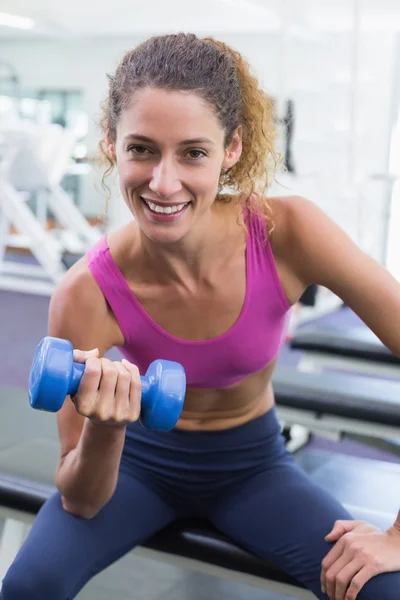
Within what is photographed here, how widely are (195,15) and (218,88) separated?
5589 mm

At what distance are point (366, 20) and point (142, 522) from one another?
526 cm

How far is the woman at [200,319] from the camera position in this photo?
38.1 inches

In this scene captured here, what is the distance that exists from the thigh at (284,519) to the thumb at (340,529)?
2 cm

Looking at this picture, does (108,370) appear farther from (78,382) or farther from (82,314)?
(82,314)

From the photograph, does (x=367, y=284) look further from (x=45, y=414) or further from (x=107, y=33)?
(x=107, y=33)

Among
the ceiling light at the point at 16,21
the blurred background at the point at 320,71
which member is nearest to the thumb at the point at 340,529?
the blurred background at the point at 320,71

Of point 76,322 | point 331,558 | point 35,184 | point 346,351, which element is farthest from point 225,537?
point 35,184

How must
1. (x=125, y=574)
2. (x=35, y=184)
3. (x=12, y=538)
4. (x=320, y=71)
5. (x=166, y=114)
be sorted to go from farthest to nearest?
(x=320, y=71) < (x=35, y=184) < (x=125, y=574) < (x=12, y=538) < (x=166, y=114)

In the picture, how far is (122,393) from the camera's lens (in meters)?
0.78

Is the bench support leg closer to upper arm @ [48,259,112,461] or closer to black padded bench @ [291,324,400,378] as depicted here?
upper arm @ [48,259,112,461]

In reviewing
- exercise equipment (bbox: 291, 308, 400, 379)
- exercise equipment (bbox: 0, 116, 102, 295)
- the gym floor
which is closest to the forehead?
the gym floor

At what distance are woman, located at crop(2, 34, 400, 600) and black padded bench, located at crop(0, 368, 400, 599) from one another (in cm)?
3

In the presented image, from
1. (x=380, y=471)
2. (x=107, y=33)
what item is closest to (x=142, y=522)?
(x=380, y=471)

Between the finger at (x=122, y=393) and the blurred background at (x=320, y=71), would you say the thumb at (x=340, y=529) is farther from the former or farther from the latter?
the blurred background at (x=320, y=71)
